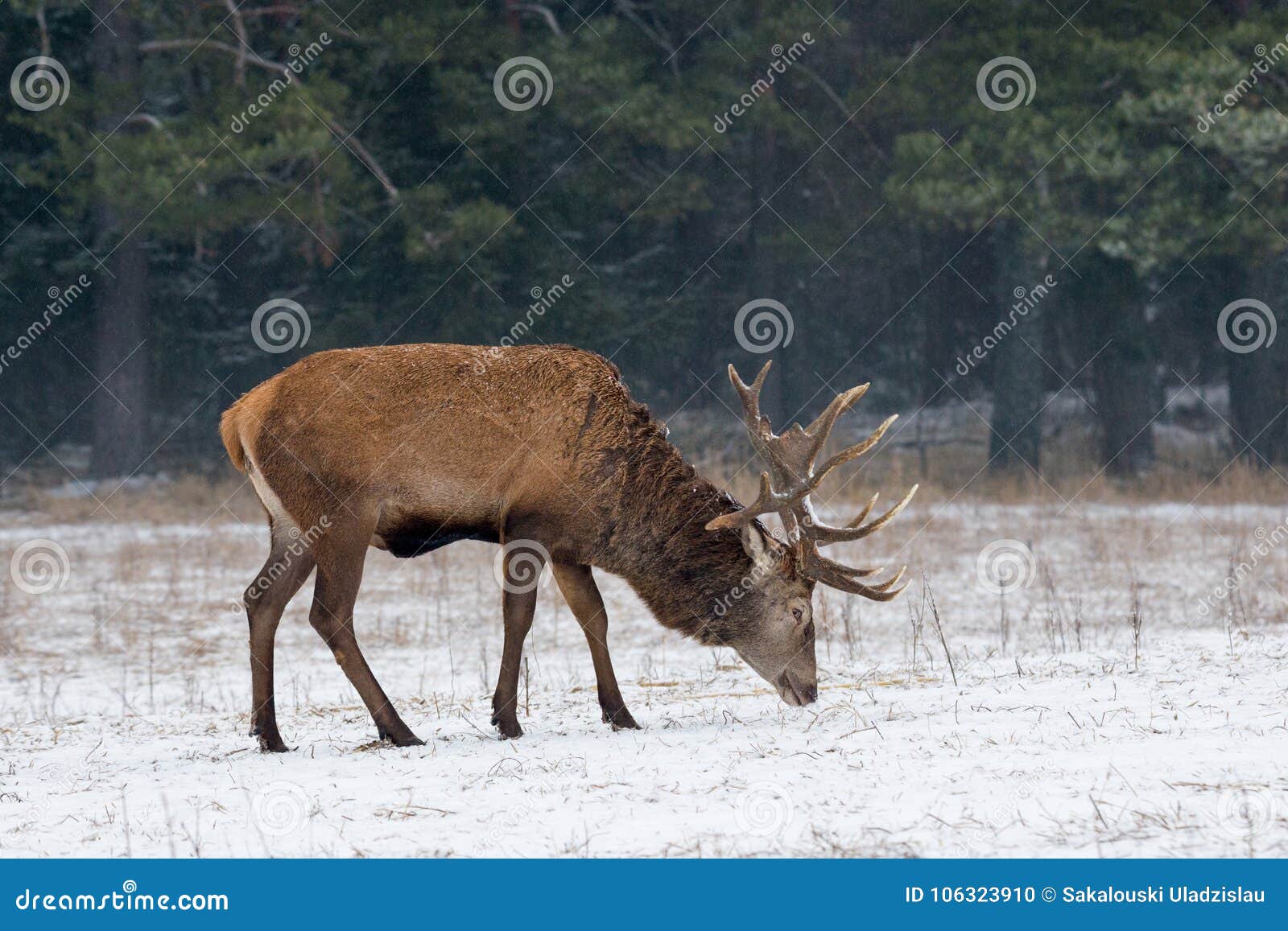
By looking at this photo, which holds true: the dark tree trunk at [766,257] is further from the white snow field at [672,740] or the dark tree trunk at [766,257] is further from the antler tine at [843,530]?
the antler tine at [843,530]

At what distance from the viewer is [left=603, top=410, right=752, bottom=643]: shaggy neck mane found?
7.11 m

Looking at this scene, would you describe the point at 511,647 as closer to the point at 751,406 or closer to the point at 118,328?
the point at 751,406

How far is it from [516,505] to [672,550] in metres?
0.80

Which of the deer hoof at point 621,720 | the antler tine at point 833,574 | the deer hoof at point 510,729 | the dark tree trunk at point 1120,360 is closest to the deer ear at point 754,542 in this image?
the antler tine at point 833,574

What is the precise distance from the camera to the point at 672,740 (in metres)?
6.41

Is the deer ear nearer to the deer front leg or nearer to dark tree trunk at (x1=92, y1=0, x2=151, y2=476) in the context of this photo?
the deer front leg

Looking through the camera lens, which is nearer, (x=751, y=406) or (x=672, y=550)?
(x=672, y=550)

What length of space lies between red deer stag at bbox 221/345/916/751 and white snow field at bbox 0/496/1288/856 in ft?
1.45

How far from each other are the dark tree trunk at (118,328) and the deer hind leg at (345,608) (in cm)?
1623

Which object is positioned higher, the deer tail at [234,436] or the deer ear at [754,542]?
the deer tail at [234,436]

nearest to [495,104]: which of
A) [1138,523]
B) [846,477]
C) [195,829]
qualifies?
[846,477]

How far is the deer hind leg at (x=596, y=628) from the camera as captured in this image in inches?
277

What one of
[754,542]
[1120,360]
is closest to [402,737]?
[754,542]

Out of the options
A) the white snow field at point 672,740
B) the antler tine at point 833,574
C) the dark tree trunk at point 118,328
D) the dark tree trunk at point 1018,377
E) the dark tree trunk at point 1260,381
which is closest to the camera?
the white snow field at point 672,740
